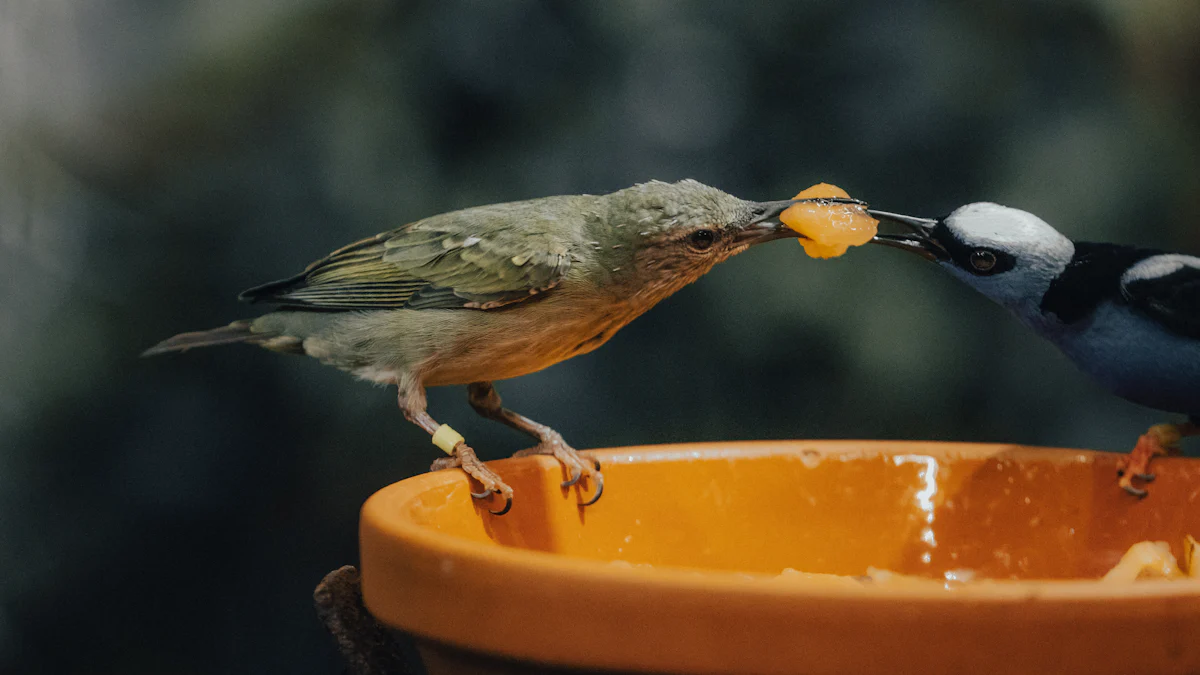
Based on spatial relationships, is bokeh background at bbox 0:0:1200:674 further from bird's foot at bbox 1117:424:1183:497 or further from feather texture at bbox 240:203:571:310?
bird's foot at bbox 1117:424:1183:497

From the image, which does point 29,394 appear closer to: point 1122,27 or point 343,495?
point 343,495

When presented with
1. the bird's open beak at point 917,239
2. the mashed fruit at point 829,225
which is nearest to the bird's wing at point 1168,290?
the bird's open beak at point 917,239

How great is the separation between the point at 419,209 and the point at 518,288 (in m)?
0.74

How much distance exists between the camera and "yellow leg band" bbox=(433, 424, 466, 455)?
1897 millimetres

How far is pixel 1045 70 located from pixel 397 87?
5.53 feet

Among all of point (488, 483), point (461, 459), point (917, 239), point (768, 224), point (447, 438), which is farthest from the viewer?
point (917, 239)

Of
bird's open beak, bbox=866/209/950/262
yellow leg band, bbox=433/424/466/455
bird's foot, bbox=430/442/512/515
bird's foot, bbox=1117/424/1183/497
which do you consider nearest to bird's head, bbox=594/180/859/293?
bird's open beak, bbox=866/209/950/262

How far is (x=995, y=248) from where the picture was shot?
210 cm

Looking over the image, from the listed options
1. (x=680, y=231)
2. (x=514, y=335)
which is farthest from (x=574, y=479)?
(x=680, y=231)

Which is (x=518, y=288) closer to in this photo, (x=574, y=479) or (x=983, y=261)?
(x=574, y=479)

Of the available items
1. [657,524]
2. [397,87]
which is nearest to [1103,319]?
[657,524]

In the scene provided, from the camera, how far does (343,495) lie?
275 cm

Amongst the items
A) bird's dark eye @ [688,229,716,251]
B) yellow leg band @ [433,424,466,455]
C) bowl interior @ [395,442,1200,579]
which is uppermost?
bird's dark eye @ [688,229,716,251]

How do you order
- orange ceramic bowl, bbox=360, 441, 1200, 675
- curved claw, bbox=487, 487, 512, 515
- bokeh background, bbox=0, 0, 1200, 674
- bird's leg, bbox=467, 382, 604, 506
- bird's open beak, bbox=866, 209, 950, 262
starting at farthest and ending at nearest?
1. bokeh background, bbox=0, 0, 1200, 674
2. bird's open beak, bbox=866, 209, 950, 262
3. bird's leg, bbox=467, 382, 604, 506
4. curved claw, bbox=487, 487, 512, 515
5. orange ceramic bowl, bbox=360, 441, 1200, 675
